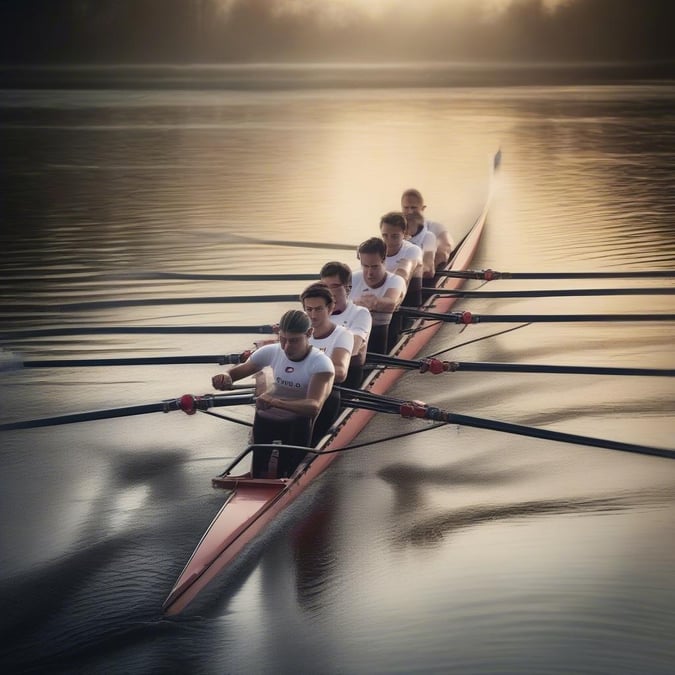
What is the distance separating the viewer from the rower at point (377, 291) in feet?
23.9

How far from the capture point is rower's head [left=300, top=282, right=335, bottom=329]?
222 inches

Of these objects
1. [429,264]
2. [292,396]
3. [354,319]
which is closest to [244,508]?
[292,396]

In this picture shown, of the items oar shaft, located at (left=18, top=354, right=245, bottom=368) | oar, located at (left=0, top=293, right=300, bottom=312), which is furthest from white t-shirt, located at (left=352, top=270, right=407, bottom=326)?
oar shaft, located at (left=18, top=354, right=245, bottom=368)

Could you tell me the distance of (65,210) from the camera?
1597 cm

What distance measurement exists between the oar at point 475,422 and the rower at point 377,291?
53.7 inches

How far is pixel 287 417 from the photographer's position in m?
5.38

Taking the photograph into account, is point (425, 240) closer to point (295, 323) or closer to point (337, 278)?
point (337, 278)

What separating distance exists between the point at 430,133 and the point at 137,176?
29.5 ft

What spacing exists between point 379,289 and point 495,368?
1.09m

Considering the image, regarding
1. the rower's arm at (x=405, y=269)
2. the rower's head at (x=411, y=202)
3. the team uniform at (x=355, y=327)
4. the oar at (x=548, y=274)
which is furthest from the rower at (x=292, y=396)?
the oar at (x=548, y=274)

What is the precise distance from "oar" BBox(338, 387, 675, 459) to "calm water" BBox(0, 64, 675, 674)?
13.2 inches

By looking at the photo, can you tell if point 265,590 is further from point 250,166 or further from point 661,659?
point 250,166

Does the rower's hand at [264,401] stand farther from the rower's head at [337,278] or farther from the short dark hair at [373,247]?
the short dark hair at [373,247]

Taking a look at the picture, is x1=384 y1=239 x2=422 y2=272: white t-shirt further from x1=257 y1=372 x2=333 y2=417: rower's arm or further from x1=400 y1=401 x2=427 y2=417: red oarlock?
x1=257 y1=372 x2=333 y2=417: rower's arm
